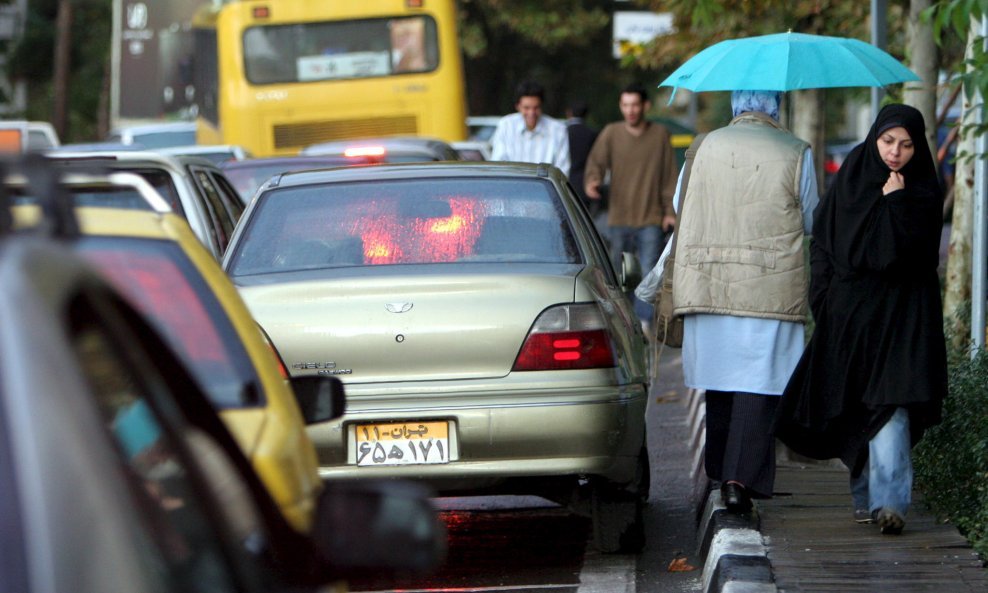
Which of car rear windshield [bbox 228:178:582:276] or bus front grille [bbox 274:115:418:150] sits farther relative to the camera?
bus front grille [bbox 274:115:418:150]

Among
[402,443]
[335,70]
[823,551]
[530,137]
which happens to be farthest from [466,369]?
[335,70]

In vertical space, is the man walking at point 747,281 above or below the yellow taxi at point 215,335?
below

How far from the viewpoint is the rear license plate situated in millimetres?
6215

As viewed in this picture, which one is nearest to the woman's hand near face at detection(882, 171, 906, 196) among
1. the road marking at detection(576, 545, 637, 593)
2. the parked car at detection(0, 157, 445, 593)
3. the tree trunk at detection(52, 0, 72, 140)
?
→ the road marking at detection(576, 545, 637, 593)

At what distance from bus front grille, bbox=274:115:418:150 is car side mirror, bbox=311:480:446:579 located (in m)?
20.0

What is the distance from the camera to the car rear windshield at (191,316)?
10.7ft

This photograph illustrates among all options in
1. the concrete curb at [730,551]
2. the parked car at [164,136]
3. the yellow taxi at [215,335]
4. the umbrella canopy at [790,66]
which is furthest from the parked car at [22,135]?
the yellow taxi at [215,335]

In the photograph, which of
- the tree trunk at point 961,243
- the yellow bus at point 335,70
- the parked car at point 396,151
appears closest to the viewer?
the tree trunk at point 961,243

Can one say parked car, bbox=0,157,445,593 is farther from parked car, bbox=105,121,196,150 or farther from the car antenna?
parked car, bbox=105,121,196,150

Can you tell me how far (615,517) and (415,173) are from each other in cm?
154

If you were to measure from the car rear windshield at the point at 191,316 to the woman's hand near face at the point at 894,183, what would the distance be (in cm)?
361

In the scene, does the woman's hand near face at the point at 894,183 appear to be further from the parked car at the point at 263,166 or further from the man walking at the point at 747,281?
the parked car at the point at 263,166

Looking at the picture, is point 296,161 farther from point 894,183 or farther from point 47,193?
point 47,193

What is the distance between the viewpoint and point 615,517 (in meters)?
6.81
